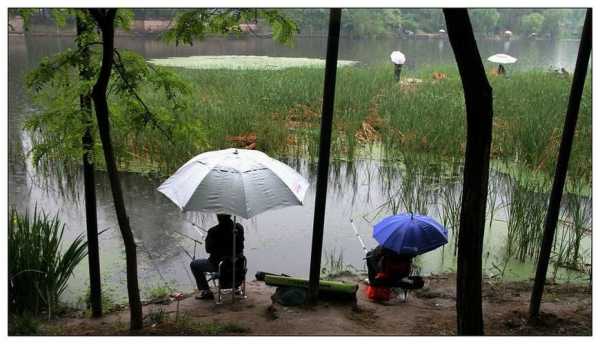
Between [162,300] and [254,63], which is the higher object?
[254,63]

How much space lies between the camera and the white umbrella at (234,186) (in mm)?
3502

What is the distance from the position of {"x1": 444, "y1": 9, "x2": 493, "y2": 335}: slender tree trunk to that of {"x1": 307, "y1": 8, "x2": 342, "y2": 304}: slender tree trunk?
830 millimetres

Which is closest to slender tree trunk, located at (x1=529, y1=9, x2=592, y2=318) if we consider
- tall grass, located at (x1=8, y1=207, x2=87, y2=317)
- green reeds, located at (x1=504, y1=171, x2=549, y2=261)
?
green reeds, located at (x1=504, y1=171, x2=549, y2=261)

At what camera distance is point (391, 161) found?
8117 mm

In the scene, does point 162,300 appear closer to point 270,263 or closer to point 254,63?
point 270,263

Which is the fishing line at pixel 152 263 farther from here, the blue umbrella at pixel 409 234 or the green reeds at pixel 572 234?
the green reeds at pixel 572 234

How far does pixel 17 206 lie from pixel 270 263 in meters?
3.05

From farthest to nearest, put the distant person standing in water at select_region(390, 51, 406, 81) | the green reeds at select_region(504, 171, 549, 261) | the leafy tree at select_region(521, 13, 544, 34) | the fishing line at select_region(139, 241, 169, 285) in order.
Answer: the leafy tree at select_region(521, 13, 544, 34)
the distant person standing in water at select_region(390, 51, 406, 81)
the green reeds at select_region(504, 171, 549, 261)
the fishing line at select_region(139, 241, 169, 285)

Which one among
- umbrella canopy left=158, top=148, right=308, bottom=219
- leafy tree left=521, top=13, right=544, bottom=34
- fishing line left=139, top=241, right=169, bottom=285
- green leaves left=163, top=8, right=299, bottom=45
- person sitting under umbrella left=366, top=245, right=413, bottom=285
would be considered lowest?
fishing line left=139, top=241, right=169, bottom=285

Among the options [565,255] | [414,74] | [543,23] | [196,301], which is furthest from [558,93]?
[543,23]

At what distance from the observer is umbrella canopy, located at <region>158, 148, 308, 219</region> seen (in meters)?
3.50

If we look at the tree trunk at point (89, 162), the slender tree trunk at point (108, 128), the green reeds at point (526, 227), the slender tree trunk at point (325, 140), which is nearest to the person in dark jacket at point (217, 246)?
the slender tree trunk at point (325, 140)

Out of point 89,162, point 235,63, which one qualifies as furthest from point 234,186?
point 235,63

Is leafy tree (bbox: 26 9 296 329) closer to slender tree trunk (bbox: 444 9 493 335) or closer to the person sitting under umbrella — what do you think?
slender tree trunk (bbox: 444 9 493 335)
